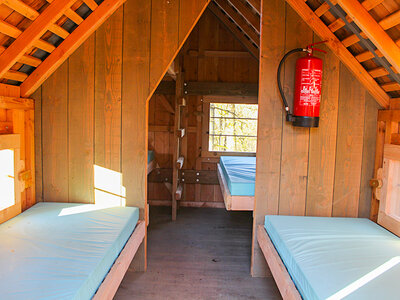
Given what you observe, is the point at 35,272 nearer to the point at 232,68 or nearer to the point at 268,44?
the point at 268,44

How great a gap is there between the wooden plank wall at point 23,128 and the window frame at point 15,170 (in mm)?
64

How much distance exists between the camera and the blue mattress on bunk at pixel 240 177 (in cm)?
302

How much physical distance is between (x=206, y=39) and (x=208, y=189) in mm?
2365

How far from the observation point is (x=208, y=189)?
5250 mm

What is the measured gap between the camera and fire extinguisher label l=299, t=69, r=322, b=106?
→ 8.20ft

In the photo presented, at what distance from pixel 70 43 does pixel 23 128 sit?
795mm

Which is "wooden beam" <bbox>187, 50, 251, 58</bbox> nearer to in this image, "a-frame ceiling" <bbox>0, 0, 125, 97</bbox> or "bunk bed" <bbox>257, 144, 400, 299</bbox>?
"a-frame ceiling" <bbox>0, 0, 125, 97</bbox>

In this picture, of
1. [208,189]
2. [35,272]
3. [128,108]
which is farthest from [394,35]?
[208,189]

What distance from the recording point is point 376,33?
2.01 metres

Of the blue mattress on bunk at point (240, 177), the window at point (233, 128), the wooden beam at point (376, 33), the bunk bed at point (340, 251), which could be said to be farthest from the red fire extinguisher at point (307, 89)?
the window at point (233, 128)

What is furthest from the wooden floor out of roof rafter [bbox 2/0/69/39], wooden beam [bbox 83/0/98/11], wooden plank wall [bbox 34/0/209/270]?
wooden beam [bbox 83/0/98/11]

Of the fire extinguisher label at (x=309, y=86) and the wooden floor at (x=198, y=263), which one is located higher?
the fire extinguisher label at (x=309, y=86)

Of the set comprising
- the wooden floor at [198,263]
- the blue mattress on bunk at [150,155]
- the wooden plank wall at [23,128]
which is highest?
the wooden plank wall at [23,128]

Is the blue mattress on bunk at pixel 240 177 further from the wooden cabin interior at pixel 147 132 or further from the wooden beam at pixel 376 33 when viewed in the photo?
the wooden beam at pixel 376 33
